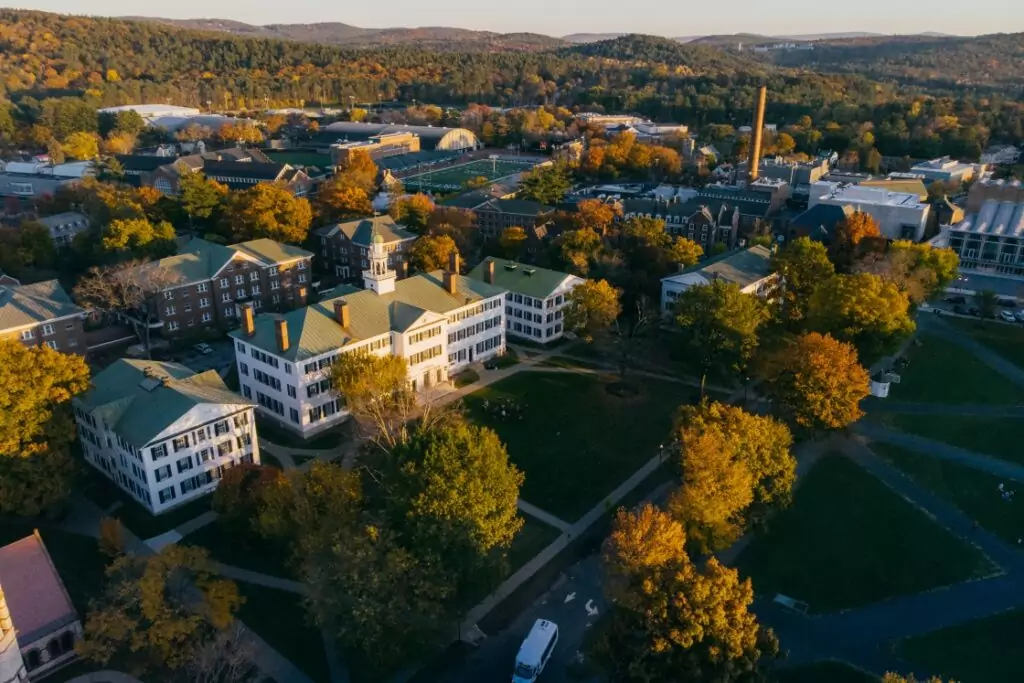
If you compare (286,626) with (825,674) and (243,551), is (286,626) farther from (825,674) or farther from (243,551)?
(825,674)

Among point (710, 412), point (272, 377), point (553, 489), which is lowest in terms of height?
point (553, 489)

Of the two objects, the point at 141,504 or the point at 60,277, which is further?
the point at 60,277

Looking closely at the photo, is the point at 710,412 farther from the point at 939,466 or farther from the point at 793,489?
the point at 939,466

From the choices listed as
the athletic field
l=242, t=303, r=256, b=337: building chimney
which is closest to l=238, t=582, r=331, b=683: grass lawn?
l=242, t=303, r=256, b=337: building chimney

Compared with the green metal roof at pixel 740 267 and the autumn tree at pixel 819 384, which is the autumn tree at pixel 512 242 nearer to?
the green metal roof at pixel 740 267

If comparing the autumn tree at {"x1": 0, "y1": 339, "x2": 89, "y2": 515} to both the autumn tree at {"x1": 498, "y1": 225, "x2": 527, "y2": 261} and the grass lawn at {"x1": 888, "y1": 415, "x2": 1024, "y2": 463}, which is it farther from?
the grass lawn at {"x1": 888, "y1": 415, "x2": 1024, "y2": 463}

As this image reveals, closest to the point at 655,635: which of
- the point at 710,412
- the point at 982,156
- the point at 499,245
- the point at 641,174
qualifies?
the point at 710,412

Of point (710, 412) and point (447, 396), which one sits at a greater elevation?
point (710, 412)
